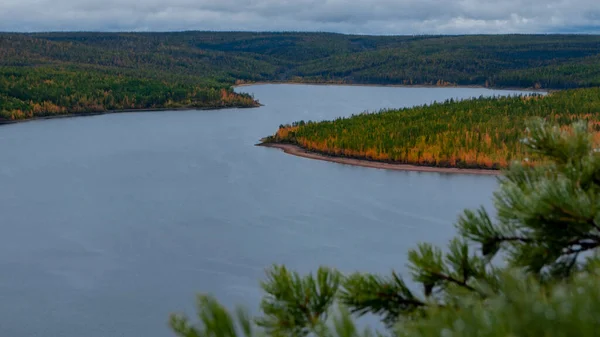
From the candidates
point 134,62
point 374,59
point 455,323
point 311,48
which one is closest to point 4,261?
point 455,323

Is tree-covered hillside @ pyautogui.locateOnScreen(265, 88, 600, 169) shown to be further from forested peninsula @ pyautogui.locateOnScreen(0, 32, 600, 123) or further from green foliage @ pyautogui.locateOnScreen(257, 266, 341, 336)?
forested peninsula @ pyautogui.locateOnScreen(0, 32, 600, 123)

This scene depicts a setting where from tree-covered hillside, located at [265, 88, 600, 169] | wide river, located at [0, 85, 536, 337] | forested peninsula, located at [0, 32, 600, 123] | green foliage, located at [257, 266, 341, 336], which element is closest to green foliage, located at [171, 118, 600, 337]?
green foliage, located at [257, 266, 341, 336]

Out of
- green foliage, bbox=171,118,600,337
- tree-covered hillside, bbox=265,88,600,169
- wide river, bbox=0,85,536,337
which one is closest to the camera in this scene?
green foliage, bbox=171,118,600,337

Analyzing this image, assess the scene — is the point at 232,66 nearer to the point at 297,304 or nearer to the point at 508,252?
the point at 508,252

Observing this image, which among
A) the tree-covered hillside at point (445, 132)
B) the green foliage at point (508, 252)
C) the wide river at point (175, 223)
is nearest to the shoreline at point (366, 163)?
the tree-covered hillside at point (445, 132)

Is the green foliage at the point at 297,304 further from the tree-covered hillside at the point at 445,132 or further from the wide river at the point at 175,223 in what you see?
the tree-covered hillside at the point at 445,132

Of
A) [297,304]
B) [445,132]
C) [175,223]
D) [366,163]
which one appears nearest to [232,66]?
[445,132]
